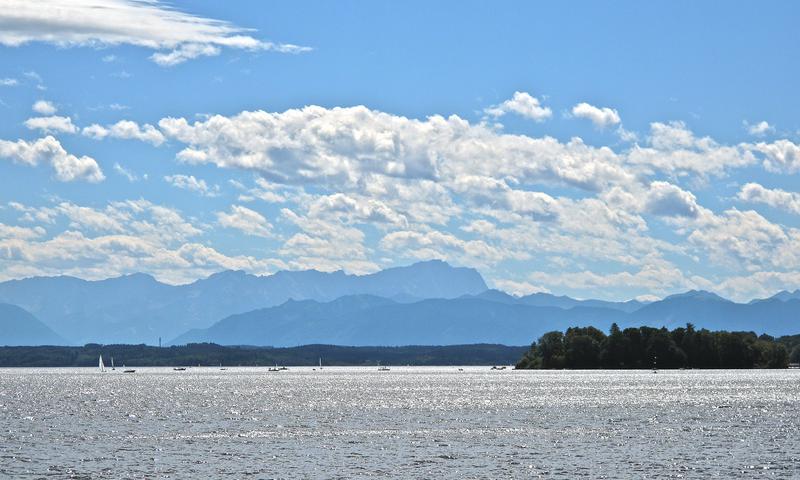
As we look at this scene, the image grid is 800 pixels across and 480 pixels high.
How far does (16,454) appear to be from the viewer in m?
106

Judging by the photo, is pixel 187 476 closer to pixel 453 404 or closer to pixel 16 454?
pixel 16 454

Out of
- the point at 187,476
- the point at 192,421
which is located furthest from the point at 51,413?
the point at 187,476

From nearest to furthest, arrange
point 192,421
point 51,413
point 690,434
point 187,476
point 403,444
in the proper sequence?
point 187,476 → point 403,444 → point 690,434 → point 192,421 → point 51,413

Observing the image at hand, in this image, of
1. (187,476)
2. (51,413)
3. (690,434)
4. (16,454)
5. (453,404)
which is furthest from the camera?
(453,404)

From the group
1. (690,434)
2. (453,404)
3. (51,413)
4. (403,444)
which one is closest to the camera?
(403,444)

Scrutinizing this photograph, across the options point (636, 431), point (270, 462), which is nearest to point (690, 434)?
point (636, 431)

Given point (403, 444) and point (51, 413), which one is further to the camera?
point (51, 413)

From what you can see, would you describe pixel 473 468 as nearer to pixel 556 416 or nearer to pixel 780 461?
pixel 780 461

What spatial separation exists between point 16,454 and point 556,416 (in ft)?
252

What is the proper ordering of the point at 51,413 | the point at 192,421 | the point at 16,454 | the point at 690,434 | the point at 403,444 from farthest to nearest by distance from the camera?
the point at 51,413, the point at 192,421, the point at 690,434, the point at 403,444, the point at 16,454

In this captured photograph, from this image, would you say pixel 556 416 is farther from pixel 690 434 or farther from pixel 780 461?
pixel 780 461

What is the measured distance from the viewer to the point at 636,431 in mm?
129250

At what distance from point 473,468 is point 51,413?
103 m

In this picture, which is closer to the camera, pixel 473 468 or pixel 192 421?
pixel 473 468
